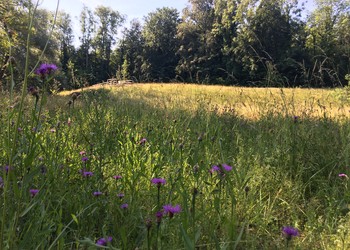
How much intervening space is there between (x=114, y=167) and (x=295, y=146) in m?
1.54

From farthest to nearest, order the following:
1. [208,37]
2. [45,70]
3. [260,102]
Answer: [208,37] < [260,102] < [45,70]

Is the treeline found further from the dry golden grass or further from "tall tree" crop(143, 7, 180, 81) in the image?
the dry golden grass

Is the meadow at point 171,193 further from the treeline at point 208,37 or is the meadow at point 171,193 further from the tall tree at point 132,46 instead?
the tall tree at point 132,46

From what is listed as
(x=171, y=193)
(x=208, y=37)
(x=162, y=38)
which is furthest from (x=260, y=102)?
(x=162, y=38)

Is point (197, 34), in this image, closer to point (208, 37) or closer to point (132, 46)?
point (208, 37)

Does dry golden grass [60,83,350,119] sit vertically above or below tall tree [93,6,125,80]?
below

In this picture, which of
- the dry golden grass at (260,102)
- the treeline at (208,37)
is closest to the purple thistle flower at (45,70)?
the dry golden grass at (260,102)

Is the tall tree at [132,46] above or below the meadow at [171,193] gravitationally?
above

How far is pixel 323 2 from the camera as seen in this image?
132 feet

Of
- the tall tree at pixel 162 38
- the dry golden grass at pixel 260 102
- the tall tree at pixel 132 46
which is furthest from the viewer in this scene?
the tall tree at pixel 162 38

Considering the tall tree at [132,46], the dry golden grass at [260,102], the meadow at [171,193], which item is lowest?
the meadow at [171,193]

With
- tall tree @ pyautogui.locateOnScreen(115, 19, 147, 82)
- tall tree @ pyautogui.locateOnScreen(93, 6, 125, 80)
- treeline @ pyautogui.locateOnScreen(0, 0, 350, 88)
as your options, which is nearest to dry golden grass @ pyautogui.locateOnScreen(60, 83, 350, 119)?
treeline @ pyautogui.locateOnScreen(0, 0, 350, 88)

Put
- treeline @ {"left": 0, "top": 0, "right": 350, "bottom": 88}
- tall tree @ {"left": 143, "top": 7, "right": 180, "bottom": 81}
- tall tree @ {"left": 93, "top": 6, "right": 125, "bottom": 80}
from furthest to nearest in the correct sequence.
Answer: tall tree @ {"left": 93, "top": 6, "right": 125, "bottom": 80}
tall tree @ {"left": 143, "top": 7, "right": 180, "bottom": 81}
treeline @ {"left": 0, "top": 0, "right": 350, "bottom": 88}

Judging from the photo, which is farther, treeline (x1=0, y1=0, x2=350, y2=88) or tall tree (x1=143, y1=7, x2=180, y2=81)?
tall tree (x1=143, y1=7, x2=180, y2=81)
